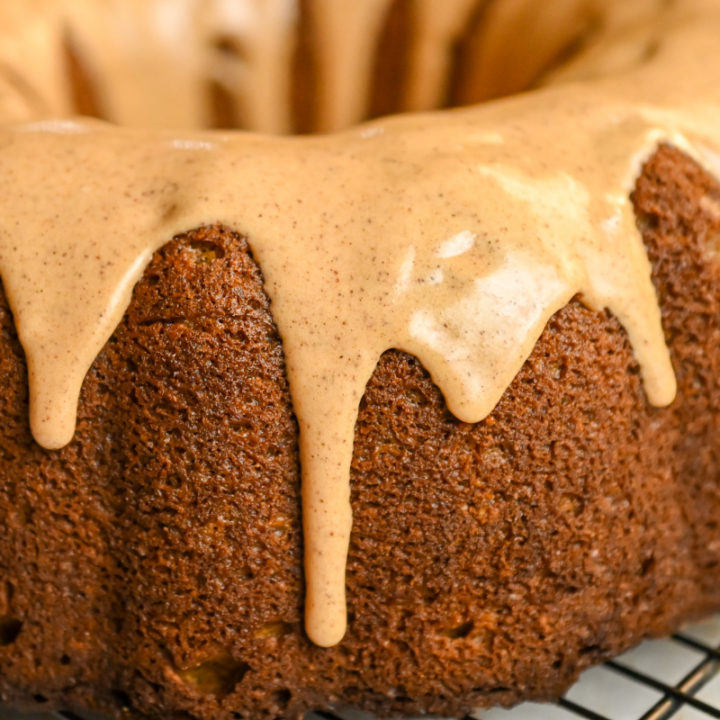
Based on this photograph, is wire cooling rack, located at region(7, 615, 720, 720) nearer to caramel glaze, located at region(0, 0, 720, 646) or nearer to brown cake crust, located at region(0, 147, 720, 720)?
brown cake crust, located at region(0, 147, 720, 720)

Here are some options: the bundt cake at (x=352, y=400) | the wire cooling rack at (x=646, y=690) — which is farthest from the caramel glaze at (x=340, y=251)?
the wire cooling rack at (x=646, y=690)

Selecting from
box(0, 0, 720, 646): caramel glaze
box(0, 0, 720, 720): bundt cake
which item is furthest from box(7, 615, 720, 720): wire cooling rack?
box(0, 0, 720, 646): caramel glaze

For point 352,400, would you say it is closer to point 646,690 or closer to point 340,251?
point 340,251

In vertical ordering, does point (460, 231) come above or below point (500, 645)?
above

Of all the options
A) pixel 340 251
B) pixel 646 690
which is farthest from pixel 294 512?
pixel 646 690

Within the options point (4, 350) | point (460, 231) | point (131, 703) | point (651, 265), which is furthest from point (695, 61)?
point (131, 703)

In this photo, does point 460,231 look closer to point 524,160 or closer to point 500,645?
point 524,160
